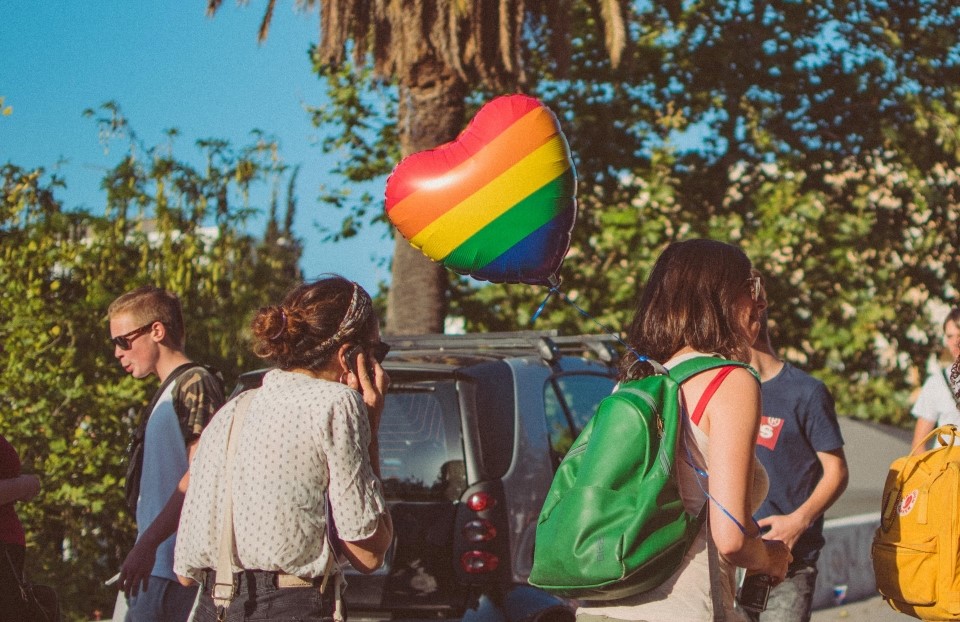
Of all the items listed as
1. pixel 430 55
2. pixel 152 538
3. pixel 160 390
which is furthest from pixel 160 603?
pixel 430 55

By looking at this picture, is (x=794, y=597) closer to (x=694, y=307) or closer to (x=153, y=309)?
(x=694, y=307)

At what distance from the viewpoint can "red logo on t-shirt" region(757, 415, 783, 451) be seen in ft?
14.9

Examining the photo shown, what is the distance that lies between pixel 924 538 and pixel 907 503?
0.12 meters

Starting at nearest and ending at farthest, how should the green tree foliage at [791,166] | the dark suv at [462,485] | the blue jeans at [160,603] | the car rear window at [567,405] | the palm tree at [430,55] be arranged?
the blue jeans at [160,603] < the dark suv at [462,485] < the car rear window at [567,405] < the palm tree at [430,55] < the green tree foliage at [791,166]

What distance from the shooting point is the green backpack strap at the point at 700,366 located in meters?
2.62

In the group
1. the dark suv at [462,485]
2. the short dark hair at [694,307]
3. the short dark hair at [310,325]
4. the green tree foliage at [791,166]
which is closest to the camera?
the short dark hair at [694,307]

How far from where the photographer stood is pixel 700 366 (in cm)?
263

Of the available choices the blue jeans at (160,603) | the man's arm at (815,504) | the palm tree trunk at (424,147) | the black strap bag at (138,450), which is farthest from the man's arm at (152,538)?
the palm tree trunk at (424,147)

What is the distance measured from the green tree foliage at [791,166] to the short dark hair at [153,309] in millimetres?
8525

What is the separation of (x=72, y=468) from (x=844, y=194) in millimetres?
10349

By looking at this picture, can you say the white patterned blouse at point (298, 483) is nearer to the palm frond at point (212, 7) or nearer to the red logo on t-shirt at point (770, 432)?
the red logo on t-shirt at point (770, 432)

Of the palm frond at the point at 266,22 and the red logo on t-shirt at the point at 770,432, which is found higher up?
the palm frond at the point at 266,22

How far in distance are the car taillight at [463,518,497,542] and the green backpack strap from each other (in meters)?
2.30

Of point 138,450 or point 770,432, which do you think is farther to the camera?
point 770,432
